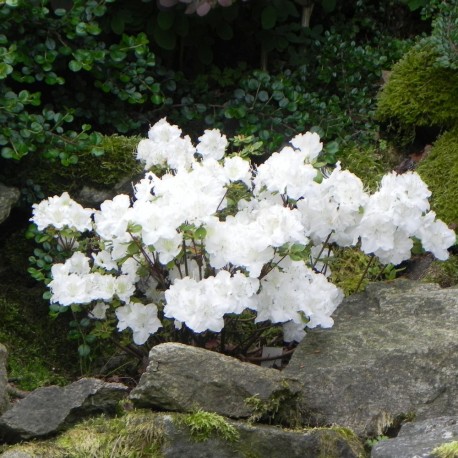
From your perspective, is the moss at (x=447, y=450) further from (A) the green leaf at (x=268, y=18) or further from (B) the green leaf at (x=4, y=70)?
(A) the green leaf at (x=268, y=18)

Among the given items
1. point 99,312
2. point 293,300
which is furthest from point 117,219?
point 293,300

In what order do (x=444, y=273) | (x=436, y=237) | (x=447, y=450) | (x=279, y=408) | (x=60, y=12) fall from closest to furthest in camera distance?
1. (x=447, y=450)
2. (x=279, y=408)
3. (x=436, y=237)
4. (x=444, y=273)
5. (x=60, y=12)

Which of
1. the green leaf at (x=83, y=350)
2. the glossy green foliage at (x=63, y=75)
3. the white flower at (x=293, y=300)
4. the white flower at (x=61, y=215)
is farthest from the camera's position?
the glossy green foliage at (x=63, y=75)

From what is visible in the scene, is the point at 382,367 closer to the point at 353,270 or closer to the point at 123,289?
the point at 123,289

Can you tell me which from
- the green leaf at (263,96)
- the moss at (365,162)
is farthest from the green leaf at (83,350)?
the green leaf at (263,96)

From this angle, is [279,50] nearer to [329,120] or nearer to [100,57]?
[329,120]

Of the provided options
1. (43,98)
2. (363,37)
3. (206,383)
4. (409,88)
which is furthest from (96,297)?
(363,37)

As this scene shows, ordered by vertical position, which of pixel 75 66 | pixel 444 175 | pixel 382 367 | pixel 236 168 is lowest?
pixel 382 367
